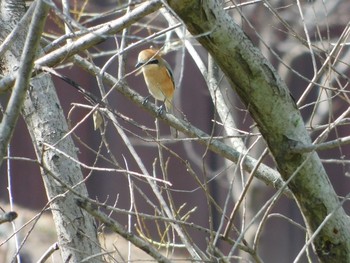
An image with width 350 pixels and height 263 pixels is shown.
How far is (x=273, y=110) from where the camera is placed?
2.49m

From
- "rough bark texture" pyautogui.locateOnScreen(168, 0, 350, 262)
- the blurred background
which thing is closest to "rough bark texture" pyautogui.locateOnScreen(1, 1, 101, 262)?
"rough bark texture" pyautogui.locateOnScreen(168, 0, 350, 262)

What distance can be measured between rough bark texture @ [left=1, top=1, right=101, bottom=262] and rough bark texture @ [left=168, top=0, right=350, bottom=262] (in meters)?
0.84

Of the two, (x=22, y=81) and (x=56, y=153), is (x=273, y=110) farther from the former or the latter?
(x=56, y=153)

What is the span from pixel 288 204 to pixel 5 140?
17.9 ft

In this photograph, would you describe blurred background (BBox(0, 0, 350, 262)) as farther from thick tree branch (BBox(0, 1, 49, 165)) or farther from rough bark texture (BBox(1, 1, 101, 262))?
thick tree branch (BBox(0, 1, 49, 165))

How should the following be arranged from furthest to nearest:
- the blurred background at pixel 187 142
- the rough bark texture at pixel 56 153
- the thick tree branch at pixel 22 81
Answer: the blurred background at pixel 187 142 → the rough bark texture at pixel 56 153 → the thick tree branch at pixel 22 81

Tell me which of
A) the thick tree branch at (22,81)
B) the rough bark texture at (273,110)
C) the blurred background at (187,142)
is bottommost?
the blurred background at (187,142)

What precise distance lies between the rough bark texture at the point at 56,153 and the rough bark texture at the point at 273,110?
84 centimetres

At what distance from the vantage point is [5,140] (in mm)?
1910

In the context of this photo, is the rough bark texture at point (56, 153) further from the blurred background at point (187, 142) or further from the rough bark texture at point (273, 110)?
the blurred background at point (187, 142)

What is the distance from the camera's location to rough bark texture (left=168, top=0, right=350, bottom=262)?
2.33 metres

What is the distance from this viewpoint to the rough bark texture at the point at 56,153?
121 inches

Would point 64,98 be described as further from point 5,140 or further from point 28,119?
point 5,140

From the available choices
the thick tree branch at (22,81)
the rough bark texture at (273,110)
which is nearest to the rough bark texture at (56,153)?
the rough bark texture at (273,110)
